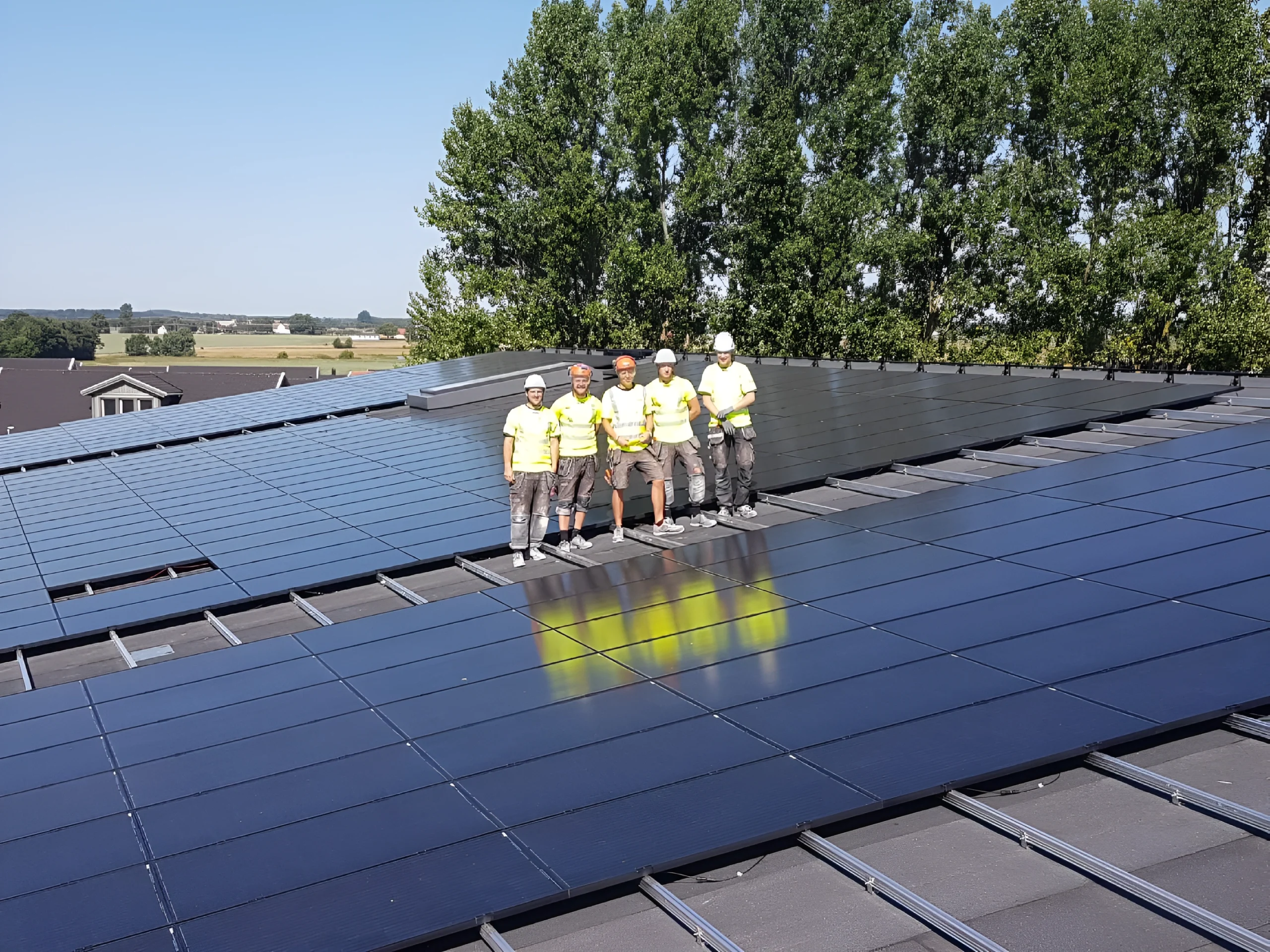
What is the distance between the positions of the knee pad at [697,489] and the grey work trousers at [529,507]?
1.84 metres

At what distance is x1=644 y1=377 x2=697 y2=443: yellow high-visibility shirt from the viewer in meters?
13.1

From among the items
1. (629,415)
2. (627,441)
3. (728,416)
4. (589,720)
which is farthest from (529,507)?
(589,720)

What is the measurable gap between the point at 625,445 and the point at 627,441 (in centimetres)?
6

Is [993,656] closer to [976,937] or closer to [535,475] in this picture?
[976,937]

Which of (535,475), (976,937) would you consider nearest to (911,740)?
(976,937)

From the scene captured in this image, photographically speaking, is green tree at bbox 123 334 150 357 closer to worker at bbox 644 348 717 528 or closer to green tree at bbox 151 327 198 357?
green tree at bbox 151 327 198 357

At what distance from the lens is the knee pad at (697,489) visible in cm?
1359

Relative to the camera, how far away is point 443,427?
23453mm

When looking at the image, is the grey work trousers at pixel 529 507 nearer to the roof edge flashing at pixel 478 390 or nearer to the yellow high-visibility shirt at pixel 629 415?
the yellow high-visibility shirt at pixel 629 415

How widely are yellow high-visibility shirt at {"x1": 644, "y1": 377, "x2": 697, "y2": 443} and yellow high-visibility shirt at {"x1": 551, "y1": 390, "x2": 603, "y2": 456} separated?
0.66 m

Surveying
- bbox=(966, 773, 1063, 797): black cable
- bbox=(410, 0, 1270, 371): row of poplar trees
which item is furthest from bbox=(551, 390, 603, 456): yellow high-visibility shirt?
bbox=(410, 0, 1270, 371): row of poplar trees

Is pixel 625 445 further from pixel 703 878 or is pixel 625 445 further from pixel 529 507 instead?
pixel 703 878

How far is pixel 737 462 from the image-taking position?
44.5 feet

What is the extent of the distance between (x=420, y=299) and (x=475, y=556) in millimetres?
47087
